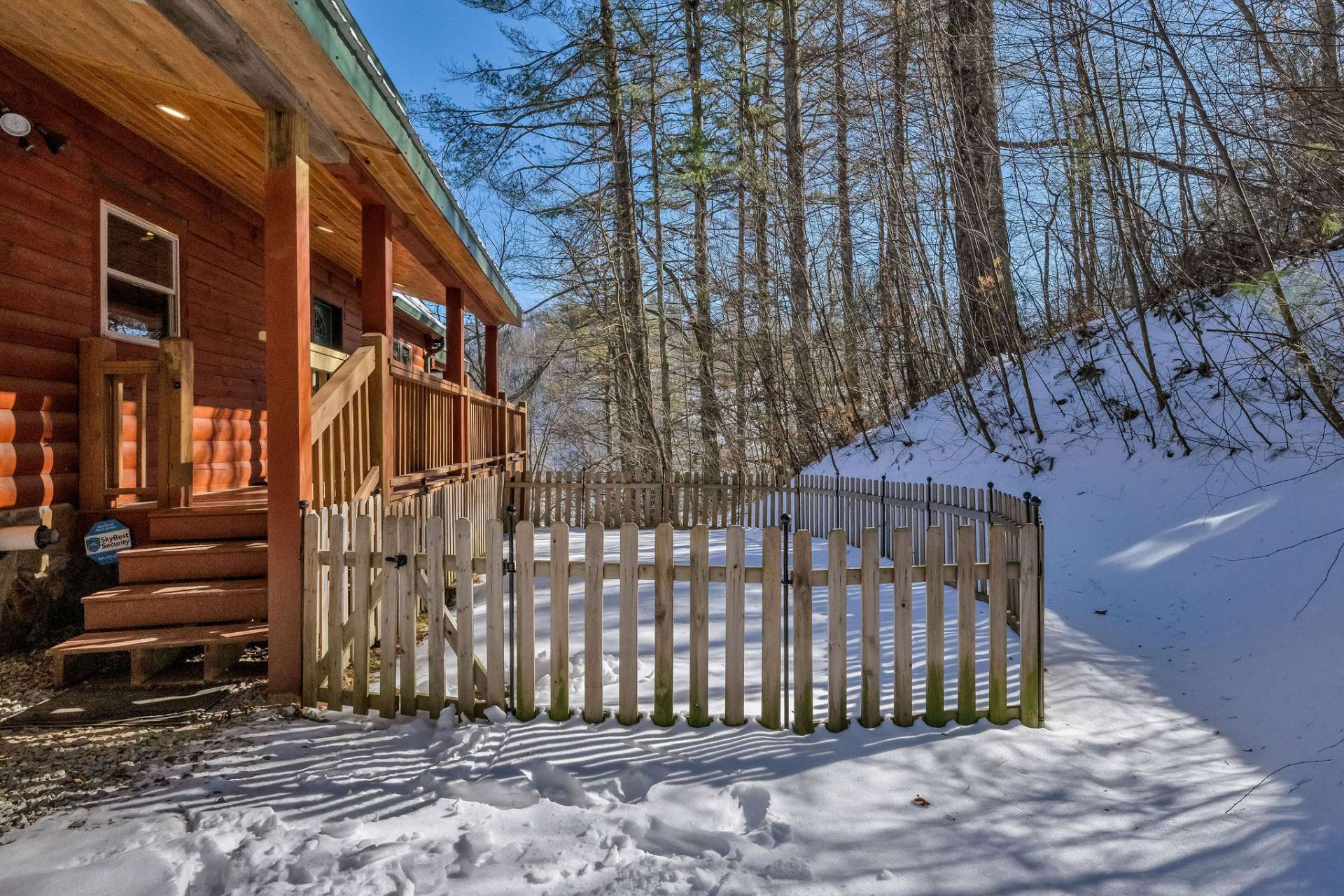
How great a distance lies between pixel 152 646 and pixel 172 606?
11.4 inches

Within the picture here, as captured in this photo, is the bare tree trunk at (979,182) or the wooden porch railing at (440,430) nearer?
the wooden porch railing at (440,430)

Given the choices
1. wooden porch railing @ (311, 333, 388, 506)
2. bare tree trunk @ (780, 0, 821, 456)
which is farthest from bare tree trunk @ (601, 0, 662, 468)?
wooden porch railing @ (311, 333, 388, 506)

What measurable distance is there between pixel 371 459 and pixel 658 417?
14.6 meters

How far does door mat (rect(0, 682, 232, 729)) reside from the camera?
341cm

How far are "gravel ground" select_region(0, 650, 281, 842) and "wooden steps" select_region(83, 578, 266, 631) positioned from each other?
0.48 metres

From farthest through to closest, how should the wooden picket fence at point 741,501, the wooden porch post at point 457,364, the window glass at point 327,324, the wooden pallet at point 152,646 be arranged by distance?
the window glass at point 327,324
the wooden picket fence at point 741,501
the wooden porch post at point 457,364
the wooden pallet at point 152,646

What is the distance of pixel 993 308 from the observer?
33.4 ft

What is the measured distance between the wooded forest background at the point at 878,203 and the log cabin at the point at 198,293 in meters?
6.17

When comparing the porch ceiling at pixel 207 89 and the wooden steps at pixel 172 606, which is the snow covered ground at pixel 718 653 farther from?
the porch ceiling at pixel 207 89

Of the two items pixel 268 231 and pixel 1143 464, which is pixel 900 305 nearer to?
pixel 1143 464

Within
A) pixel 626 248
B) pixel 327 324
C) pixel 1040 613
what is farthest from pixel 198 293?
pixel 626 248

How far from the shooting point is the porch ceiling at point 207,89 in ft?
11.4

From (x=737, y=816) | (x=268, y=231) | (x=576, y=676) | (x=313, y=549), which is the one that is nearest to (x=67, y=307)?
(x=268, y=231)

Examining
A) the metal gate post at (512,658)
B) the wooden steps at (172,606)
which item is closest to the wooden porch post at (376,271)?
the wooden steps at (172,606)
